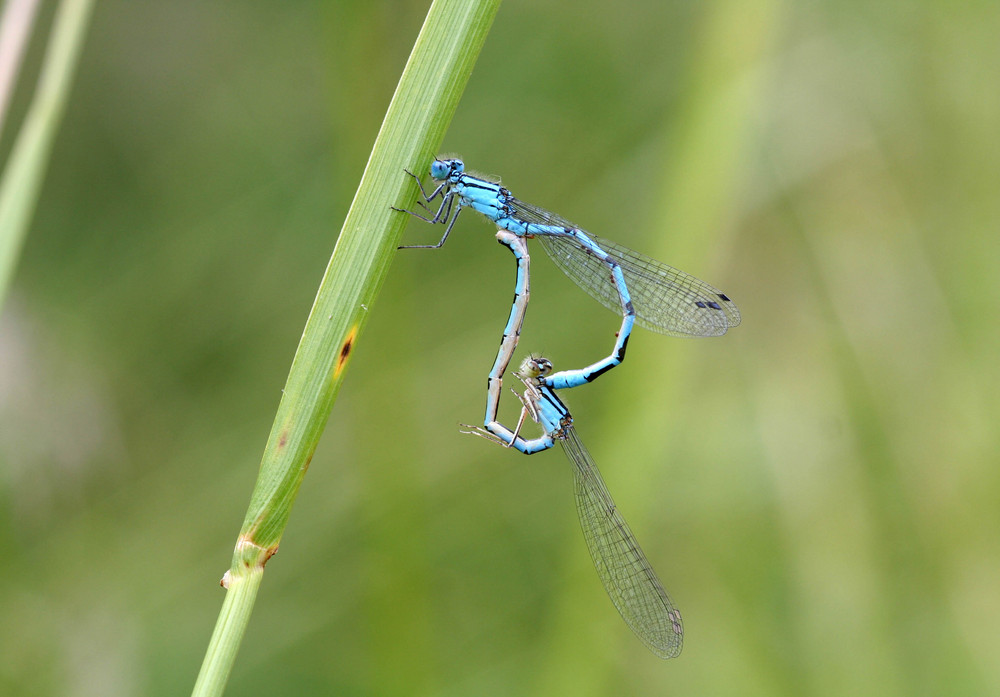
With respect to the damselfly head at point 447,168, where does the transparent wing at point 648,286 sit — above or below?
below

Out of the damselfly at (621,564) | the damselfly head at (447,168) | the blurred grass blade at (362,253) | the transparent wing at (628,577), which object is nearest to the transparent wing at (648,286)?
the damselfly head at (447,168)

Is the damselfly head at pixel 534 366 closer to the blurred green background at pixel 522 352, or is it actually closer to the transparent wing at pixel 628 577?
the blurred green background at pixel 522 352

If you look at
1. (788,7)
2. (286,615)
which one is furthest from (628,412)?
(788,7)

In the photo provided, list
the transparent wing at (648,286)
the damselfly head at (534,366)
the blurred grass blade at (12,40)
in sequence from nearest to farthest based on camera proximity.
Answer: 1. the blurred grass blade at (12,40)
2. the transparent wing at (648,286)
3. the damselfly head at (534,366)

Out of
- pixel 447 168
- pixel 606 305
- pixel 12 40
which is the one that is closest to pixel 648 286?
pixel 606 305

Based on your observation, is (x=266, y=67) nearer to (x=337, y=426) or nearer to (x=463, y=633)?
(x=337, y=426)

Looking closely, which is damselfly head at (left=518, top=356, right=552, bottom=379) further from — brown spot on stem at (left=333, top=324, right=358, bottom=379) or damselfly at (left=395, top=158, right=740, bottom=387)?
brown spot on stem at (left=333, top=324, right=358, bottom=379)

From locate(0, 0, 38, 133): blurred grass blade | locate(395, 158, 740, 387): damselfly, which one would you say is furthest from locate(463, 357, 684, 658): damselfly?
locate(0, 0, 38, 133): blurred grass blade
